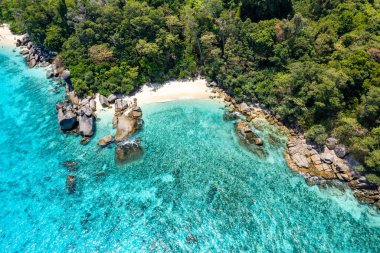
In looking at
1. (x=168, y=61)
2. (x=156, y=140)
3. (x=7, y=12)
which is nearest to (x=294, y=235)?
(x=156, y=140)

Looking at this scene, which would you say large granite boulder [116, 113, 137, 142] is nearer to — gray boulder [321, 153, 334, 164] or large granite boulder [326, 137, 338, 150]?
gray boulder [321, 153, 334, 164]

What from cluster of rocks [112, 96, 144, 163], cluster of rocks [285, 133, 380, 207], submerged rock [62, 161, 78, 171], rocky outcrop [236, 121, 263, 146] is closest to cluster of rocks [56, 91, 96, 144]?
submerged rock [62, 161, 78, 171]

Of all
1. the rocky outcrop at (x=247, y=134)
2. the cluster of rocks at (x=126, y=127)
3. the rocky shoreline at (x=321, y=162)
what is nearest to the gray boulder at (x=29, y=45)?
the cluster of rocks at (x=126, y=127)

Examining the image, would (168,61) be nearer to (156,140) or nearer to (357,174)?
(156,140)

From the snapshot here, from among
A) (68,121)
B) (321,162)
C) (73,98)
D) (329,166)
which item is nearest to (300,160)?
(321,162)

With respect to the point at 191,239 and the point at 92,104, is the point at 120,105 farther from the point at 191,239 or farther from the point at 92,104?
the point at 191,239

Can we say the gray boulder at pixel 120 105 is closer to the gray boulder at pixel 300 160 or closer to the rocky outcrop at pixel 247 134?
the rocky outcrop at pixel 247 134
